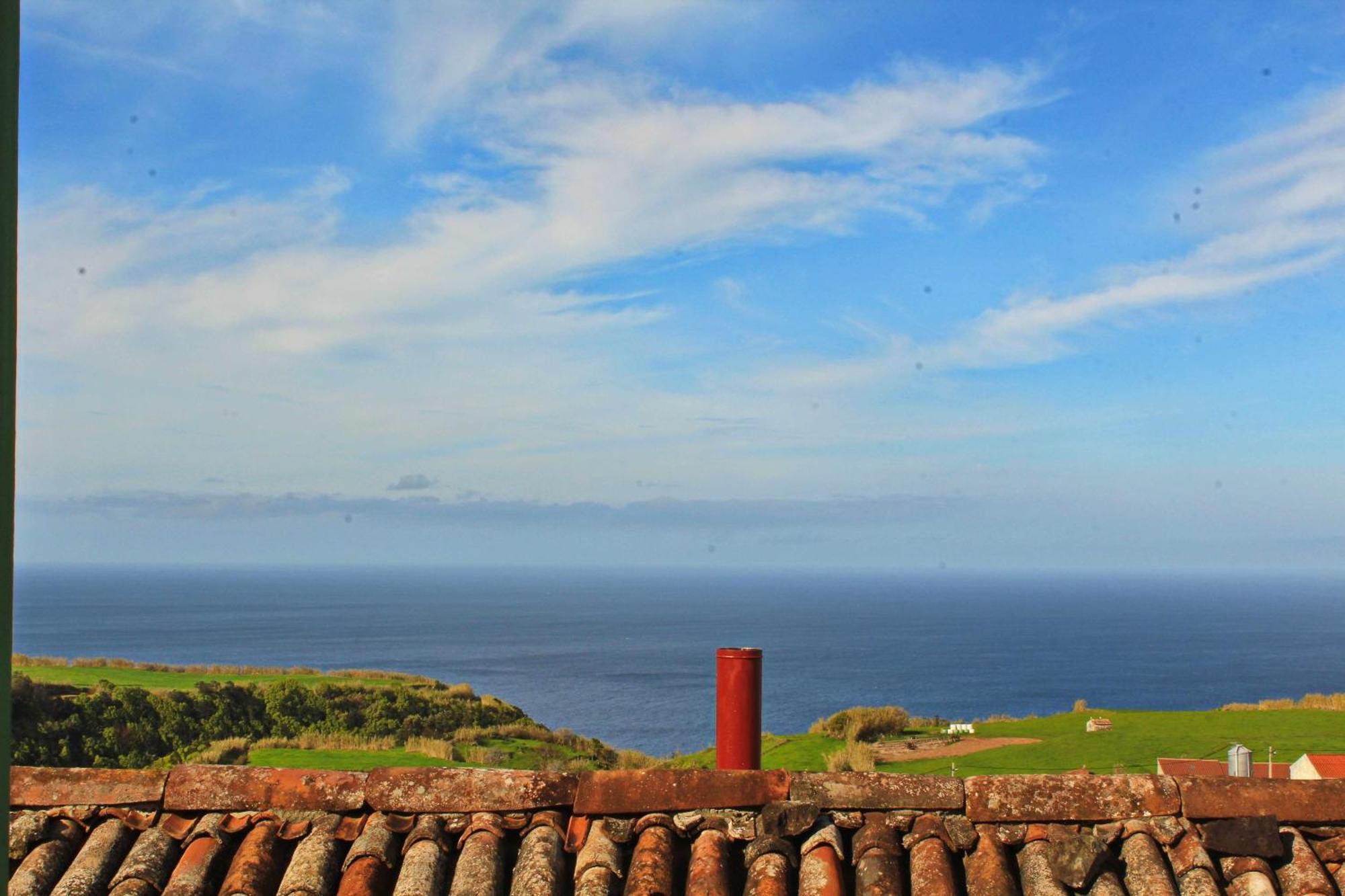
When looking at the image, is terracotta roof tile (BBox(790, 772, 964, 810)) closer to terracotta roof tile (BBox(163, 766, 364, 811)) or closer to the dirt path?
terracotta roof tile (BBox(163, 766, 364, 811))

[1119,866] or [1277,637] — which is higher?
[1119,866]

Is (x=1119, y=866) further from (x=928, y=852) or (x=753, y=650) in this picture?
(x=753, y=650)

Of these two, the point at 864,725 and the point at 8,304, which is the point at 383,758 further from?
the point at 8,304

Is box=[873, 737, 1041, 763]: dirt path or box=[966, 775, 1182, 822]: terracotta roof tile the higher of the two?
box=[966, 775, 1182, 822]: terracotta roof tile

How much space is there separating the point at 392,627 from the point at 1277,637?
4335 inches

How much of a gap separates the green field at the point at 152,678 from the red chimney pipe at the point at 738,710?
93.8 feet

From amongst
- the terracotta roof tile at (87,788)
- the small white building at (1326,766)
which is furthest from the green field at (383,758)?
the small white building at (1326,766)

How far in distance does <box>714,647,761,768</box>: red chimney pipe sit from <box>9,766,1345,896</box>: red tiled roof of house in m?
1.16

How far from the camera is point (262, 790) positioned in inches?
228

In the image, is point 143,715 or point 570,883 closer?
point 570,883

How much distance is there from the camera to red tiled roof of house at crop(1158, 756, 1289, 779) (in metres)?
11.5

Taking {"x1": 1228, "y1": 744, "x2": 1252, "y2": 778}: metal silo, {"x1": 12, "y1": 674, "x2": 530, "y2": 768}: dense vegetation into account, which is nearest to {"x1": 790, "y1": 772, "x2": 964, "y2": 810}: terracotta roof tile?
{"x1": 1228, "y1": 744, "x2": 1252, "y2": 778}: metal silo

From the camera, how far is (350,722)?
29.9 m

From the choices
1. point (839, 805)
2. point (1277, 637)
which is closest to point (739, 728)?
point (839, 805)
